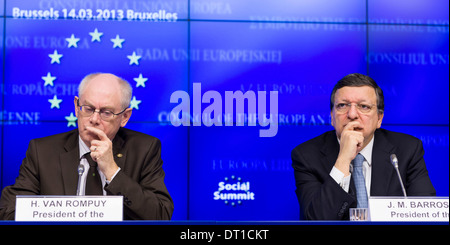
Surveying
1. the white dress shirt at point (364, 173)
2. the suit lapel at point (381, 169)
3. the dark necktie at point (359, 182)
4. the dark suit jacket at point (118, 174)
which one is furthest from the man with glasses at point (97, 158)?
the suit lapel at point (381, 169)

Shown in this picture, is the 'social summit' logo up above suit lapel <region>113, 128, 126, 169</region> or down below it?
below

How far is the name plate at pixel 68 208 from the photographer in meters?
2.06

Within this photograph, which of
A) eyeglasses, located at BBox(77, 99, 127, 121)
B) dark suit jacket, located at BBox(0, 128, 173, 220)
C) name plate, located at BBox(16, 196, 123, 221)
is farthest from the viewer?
eyeglasses, located at BBox(77, 99, 127, 121)

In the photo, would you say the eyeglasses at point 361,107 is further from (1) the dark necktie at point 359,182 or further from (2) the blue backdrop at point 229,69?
(2) the blue backdrop at point 229,69

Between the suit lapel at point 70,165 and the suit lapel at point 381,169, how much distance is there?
143 cm

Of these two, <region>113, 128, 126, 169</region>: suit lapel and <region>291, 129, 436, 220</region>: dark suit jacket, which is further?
<region>113, 128, 126, 169</region>: suit lapel

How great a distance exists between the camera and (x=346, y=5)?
409 cm

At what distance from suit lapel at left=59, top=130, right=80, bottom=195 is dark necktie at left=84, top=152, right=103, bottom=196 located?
6cm

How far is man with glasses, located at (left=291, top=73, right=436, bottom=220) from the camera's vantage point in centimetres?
278

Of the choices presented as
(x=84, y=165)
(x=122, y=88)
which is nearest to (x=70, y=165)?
(x=84, y=165)

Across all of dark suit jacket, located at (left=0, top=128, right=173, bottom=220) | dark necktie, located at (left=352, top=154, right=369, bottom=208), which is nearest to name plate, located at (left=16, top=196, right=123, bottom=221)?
dark suit jacket, located at (left=0, top=128, right=173, bottom=220)

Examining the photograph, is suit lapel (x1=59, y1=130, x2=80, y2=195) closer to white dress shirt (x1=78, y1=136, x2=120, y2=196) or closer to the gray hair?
white dress shirt (x1=78, y1=136, x2=120, y2=196)
